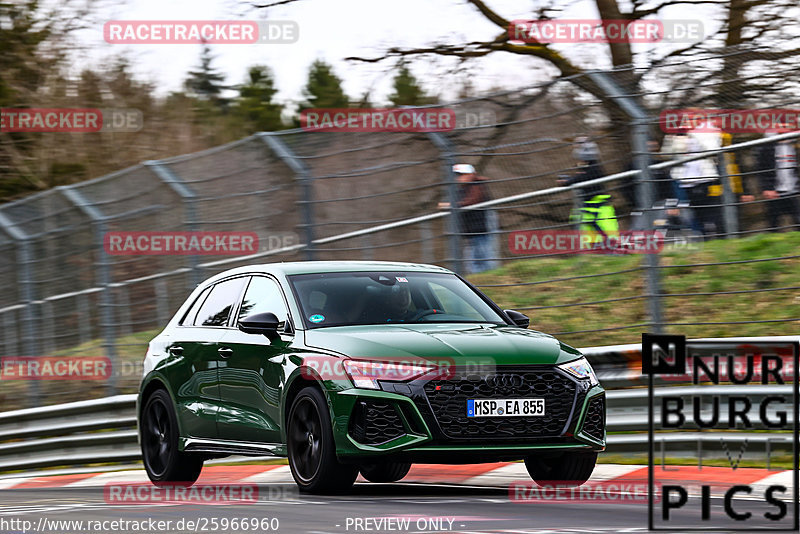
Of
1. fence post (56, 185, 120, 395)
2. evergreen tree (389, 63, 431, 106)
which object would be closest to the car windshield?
fence post (56, 185, 120, 395)

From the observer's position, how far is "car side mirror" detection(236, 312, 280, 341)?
925 centimetres

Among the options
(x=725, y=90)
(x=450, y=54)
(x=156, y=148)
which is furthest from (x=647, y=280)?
(x=156, y=148)

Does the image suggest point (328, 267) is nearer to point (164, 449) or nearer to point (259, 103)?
point (164, 449)

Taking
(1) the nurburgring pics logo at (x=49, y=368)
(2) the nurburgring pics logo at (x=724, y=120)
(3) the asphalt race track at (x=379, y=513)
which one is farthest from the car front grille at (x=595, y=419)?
(1) the nurburgring pics logo at (x=49, y=368)

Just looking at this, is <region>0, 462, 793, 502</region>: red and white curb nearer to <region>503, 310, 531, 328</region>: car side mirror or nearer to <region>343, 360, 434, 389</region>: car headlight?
<region>503, 310, 531, 328</region>: car side mirror

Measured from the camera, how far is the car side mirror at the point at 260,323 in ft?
30.3

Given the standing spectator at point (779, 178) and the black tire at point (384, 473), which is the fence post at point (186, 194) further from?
the standing spectator at point (779, 178)

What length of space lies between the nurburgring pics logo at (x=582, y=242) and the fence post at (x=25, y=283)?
25.0 ft

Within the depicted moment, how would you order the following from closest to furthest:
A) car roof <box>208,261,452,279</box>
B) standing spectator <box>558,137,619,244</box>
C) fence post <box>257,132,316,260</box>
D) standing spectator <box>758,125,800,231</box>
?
car roof <box>208,261,452,279</box>, standing spectator <box>758,125,800,231</box>, standing spectator <box>558,137,619,244</box>, fence post <box>257,132,316,260</box>

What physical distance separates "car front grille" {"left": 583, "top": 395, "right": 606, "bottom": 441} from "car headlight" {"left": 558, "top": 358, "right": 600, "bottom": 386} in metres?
0.12

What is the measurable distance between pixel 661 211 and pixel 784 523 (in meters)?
4.31

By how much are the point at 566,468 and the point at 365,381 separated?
1.57 metres

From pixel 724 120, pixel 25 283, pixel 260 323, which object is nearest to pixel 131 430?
pixel 25 283

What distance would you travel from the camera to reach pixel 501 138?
1209 cm
